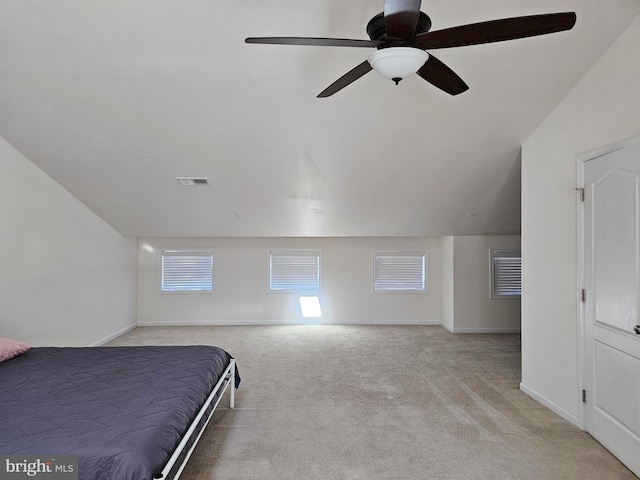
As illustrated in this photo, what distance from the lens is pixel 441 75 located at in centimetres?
243

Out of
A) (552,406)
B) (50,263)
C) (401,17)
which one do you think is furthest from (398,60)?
(50,263)

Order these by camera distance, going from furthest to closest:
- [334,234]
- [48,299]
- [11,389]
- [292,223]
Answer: [334,234]
[292,223]
[48,299]
[11,389]

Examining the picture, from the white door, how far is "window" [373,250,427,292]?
449 centimetres

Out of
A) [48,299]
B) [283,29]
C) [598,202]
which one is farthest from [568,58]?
[48,299]

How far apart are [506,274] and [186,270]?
5.32 metres

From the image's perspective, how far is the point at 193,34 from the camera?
3055 mm

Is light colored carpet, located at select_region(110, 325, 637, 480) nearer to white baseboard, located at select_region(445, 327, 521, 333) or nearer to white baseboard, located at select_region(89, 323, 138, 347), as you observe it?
white baseboard, located at select_region(445, 327, 521, 333)

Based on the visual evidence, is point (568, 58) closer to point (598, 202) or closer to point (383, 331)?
point (598, 202)

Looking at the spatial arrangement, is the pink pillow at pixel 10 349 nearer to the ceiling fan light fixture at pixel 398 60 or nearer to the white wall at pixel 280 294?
the ceiling fan light fixture at pixel 398 60

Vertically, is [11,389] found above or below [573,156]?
below

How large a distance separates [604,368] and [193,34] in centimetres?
361

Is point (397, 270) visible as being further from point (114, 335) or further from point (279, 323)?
point (114, 335)

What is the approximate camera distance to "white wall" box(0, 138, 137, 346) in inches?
165

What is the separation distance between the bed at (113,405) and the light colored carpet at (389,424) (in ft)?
1.42
